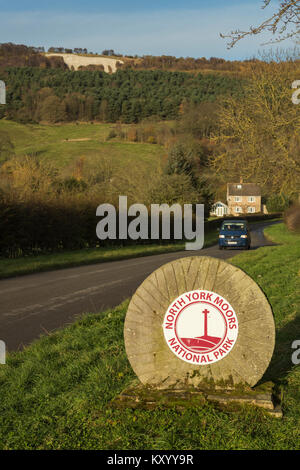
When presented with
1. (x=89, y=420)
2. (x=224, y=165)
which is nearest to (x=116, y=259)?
(x=224, y=165)

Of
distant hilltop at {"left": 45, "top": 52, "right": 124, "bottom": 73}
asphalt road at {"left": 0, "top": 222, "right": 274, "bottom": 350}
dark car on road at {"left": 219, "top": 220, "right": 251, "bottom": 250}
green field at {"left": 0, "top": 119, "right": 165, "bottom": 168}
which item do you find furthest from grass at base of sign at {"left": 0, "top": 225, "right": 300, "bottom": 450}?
distant hilltop at {"left": 45, "top": 52, "right": 124, "bottom": 73}

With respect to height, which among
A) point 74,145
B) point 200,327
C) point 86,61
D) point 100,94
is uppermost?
point 86,61

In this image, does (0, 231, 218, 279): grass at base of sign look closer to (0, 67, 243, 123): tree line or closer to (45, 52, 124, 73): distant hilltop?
(0, 67, 243, 123): tree line

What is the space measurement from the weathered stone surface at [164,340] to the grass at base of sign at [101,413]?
1.24 feet

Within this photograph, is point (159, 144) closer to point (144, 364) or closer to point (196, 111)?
point (196, 111)

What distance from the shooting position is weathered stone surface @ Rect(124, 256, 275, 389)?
Answer: 445cm

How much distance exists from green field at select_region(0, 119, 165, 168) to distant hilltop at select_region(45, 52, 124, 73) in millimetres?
70138

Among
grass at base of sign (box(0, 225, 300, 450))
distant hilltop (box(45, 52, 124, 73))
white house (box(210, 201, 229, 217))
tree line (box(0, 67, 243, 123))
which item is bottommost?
white house (box(210, 201, 229, 217))

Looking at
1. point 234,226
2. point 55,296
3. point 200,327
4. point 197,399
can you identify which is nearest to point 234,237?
point 234,226

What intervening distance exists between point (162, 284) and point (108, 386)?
3.86 ft

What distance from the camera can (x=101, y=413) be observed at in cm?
415

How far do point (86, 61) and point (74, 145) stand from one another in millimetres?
100846

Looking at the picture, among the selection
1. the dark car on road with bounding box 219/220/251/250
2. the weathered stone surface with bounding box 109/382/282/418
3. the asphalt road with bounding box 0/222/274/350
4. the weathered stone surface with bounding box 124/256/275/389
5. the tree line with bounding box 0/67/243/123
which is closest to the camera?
the weathered stone surface with bounding box 109/382/282/418

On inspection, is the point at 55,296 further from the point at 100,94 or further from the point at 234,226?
the point at 100,94
